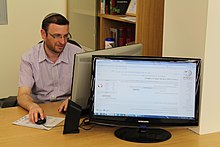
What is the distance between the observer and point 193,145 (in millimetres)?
1687

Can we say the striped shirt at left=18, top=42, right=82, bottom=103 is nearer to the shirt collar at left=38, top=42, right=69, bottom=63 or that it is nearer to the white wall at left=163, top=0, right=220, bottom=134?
the shirt collar at left=38, top=42, right=69, bottom=63

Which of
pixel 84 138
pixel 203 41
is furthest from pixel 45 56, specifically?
pixel 203 41

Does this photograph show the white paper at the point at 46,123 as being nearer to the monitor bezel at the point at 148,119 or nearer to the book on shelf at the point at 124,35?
the monitor bezel at the point at 148,119

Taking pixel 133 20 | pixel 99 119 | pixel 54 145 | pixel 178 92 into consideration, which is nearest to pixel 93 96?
pixel 99 119

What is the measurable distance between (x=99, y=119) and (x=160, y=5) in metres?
1.27

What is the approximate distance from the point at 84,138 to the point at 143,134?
0.29m

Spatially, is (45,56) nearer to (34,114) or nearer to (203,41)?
(34,114)

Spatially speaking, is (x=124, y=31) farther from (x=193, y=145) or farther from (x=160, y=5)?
(x=193, y=145)

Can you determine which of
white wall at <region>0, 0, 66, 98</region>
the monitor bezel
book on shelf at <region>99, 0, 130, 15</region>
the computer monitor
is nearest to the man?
the computer monitor

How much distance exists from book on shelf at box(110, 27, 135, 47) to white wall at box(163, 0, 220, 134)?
1320mm

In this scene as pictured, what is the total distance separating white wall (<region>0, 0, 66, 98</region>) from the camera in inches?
148

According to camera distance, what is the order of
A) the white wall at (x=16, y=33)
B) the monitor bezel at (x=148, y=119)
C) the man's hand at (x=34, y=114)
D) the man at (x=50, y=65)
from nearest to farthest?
the monitor bezel at (x=148, y=119) → the man's hand at (x=34, y=114) → the man at (x=50, y=65) → the white wall at (x=16, y=33)

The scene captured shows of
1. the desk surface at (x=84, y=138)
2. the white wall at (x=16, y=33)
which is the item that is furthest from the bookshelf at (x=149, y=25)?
the white wall at (x=16, y=33)

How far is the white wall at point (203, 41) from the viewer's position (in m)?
1.73
